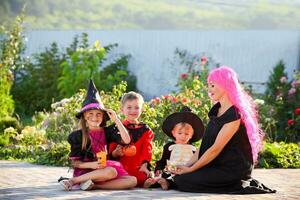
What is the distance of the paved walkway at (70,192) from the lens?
23.1 feet

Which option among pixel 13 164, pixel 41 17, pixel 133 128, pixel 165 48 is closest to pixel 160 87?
pixel 165 48

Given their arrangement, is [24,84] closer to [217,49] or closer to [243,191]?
[217,49]

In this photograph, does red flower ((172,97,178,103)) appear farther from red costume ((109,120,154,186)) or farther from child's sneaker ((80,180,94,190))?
child's sneaker ((80,180,94,190))

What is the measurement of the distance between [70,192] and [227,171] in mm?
1501

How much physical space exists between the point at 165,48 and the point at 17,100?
396 cm

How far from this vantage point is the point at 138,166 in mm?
7906

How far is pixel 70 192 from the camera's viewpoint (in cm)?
731

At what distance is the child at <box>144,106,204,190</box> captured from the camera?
308 inches

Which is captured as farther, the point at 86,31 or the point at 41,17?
the point at 41,17

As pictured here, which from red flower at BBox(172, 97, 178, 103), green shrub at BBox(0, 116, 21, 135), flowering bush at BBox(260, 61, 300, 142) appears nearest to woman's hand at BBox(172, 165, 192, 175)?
red flower at BBox(172, 97, 178, 103)

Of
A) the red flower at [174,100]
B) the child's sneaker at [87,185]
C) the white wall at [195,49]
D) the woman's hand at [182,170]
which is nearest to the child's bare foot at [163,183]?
the woman's hand at [182,170]

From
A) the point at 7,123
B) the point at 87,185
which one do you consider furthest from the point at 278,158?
the point at 7,123

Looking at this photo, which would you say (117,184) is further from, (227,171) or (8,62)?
(8,62)

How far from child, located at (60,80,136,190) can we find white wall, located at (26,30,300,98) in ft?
33.2
